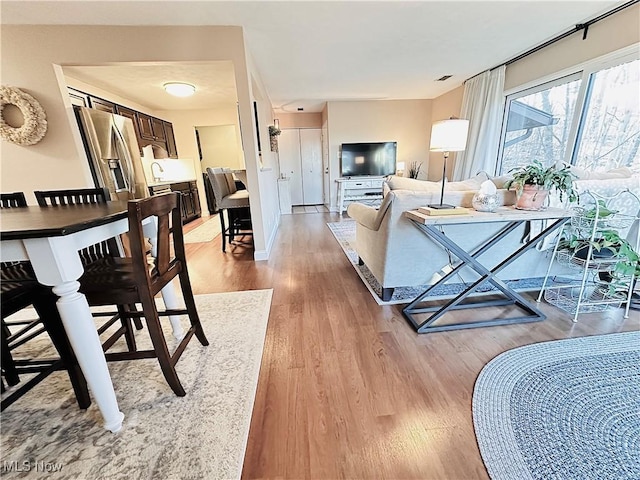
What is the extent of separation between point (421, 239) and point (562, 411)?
1.12 m

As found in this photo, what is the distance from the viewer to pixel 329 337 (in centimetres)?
167

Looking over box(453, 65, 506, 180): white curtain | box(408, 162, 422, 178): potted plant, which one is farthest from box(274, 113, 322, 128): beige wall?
box(453, 65, 506, 180): white curtain

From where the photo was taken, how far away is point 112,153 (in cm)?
333

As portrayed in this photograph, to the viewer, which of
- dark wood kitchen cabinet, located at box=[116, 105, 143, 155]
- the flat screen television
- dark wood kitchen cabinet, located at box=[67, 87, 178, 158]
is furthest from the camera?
the flat screen television

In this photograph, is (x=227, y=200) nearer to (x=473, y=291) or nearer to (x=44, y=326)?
(x=44, y=326)

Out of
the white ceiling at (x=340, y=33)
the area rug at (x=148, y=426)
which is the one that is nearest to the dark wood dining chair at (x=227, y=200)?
the white ceiling at (x=340, y=33)

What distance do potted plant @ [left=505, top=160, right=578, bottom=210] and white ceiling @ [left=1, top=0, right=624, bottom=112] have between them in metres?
1.72

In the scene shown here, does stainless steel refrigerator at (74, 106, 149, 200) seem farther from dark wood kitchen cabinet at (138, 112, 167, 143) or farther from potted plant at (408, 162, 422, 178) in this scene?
potted plant at (408, 162, 422, 178)

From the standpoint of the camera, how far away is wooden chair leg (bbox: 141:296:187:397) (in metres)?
1.13

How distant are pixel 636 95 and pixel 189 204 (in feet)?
20.9

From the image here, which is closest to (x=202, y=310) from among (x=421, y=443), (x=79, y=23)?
(x=421, y=443)

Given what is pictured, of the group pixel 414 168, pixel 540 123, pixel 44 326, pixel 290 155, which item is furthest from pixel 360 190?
pixel 44 326

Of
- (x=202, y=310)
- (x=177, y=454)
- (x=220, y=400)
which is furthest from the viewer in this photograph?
(x=202, y=310)

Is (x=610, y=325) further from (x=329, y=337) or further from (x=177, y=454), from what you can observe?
(x=177, y=454)
